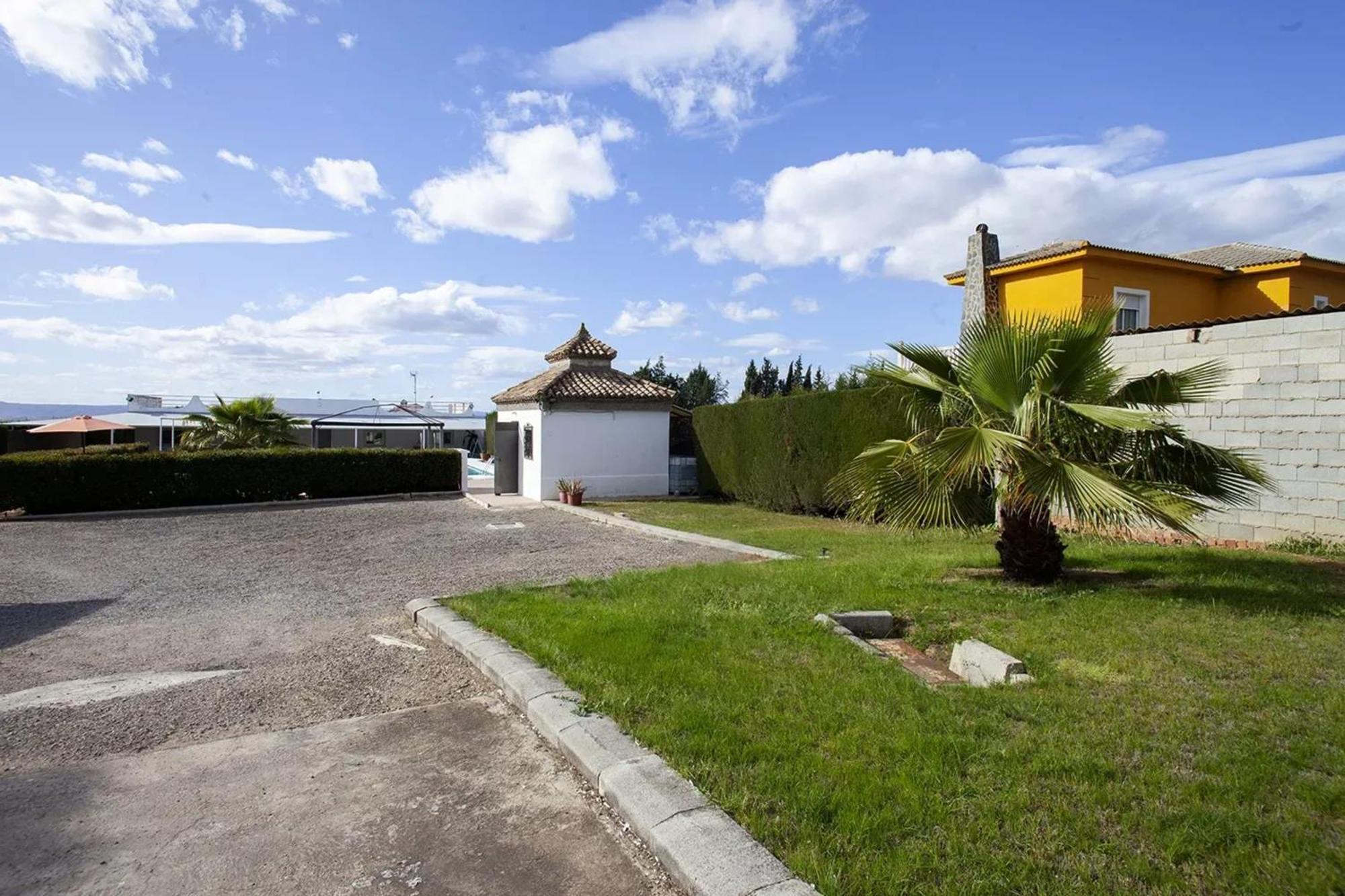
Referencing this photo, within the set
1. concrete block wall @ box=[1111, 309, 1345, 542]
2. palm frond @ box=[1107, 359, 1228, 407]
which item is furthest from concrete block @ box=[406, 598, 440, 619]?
concrete block wall @ box=[1111, 309, 1345, 542]

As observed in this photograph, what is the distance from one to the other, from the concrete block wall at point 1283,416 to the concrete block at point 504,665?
819cm

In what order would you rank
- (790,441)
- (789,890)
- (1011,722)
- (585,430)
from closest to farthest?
(789,890), (1011,722), (790,441), (585,430)

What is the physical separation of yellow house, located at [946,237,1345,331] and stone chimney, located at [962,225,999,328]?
0.04 m

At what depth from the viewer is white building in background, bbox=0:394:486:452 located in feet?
108

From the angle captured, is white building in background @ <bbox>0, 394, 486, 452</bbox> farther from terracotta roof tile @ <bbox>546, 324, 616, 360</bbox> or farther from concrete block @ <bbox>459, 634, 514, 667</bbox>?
concrete block @ <bbox>459, 634, 514, 667</bbox>

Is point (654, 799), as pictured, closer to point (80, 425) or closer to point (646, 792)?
point (646, 792)

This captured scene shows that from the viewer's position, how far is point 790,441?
17.6m

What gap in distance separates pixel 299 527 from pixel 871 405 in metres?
11.4

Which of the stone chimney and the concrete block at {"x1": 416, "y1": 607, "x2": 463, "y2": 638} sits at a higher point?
the stone chimney

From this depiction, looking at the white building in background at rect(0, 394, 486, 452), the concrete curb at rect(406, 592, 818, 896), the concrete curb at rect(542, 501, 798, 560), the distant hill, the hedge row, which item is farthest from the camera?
the distant hill

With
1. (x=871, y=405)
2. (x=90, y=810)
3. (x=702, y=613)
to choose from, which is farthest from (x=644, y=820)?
(x=871, y=405)

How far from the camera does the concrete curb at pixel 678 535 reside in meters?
11.4

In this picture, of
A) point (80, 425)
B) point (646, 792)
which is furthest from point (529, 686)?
point (80, 425)

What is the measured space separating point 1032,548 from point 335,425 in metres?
37.6
